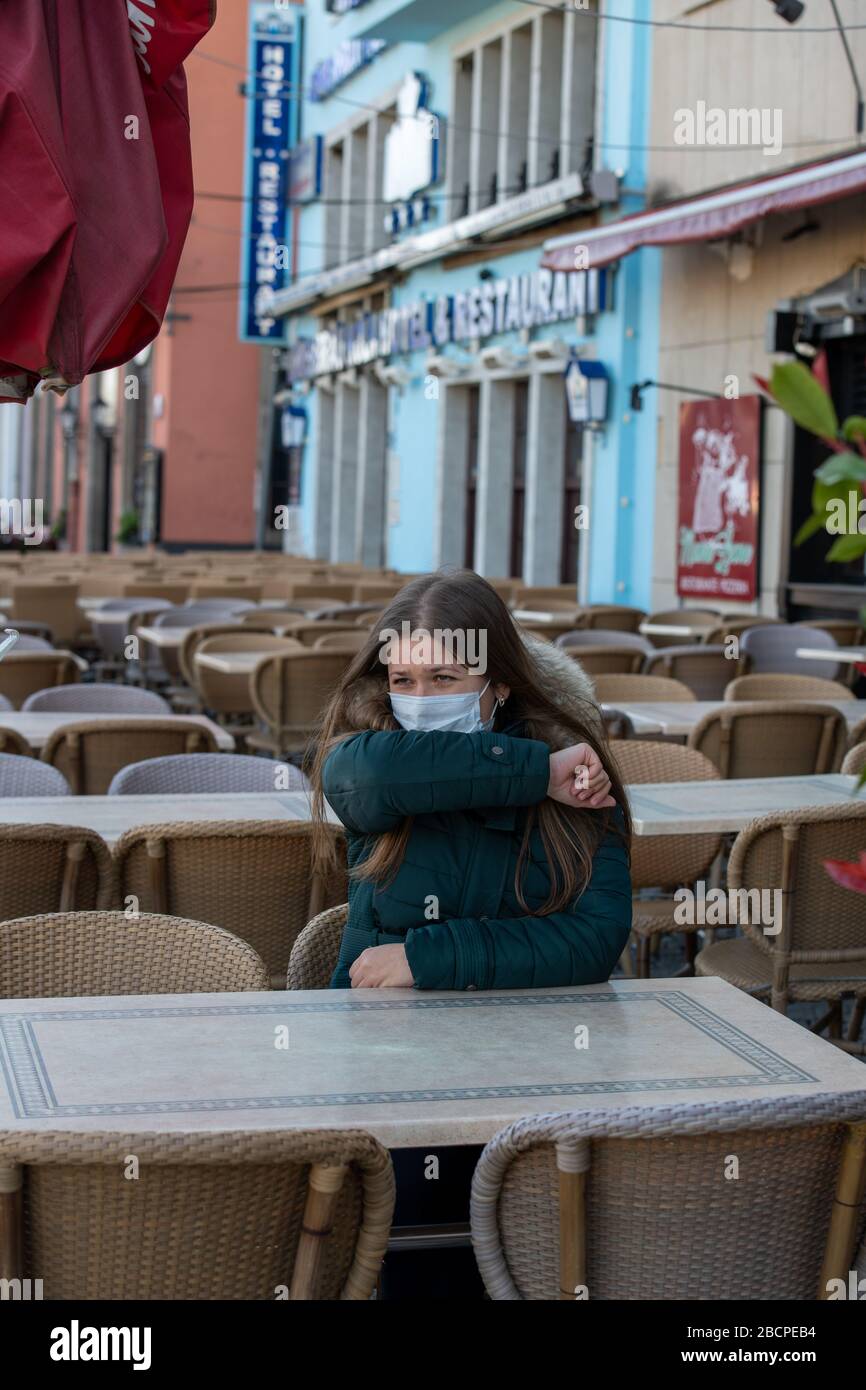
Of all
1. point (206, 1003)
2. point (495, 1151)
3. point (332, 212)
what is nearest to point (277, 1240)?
point (495, 1151)

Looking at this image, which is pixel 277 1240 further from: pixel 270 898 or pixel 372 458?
pixel 372 458

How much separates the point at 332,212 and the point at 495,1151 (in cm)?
2564

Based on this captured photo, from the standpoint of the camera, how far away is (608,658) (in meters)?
8.62

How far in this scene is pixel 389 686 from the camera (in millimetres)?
3156

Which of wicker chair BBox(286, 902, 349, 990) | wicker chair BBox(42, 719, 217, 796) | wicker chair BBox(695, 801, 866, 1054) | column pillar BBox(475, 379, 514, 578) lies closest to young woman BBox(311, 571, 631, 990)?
wicker chair BBox(286, 902, 349, 990)

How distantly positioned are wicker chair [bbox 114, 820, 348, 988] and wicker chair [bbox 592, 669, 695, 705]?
3031mm

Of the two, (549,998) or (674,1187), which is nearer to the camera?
(674,1187)

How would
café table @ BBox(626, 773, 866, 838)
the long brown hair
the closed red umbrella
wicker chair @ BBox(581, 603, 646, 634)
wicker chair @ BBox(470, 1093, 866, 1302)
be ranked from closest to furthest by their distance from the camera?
wicker chair @ BBox(470, 1093, 866, 1302), the closed red umbrella, the long brown hair, café table @ BBox(626, 773, 866, 838), wicker chair @ BBox(581, 603, 646, 634)

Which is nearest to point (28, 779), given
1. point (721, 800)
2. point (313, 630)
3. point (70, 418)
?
point (721, 800)

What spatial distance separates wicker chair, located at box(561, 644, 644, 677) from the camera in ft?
28.0

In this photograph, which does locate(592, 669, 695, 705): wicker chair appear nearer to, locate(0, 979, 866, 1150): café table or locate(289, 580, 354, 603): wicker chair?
locate(0, 979, 866, 1150): café table

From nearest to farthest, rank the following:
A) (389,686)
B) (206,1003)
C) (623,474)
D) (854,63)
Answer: (206,1003), (389,686), (854,63), (623,474)

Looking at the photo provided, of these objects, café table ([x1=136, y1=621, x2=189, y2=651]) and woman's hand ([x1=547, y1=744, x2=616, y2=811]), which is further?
café table ([x1=136, y1=621, x2=189, y2=651])
